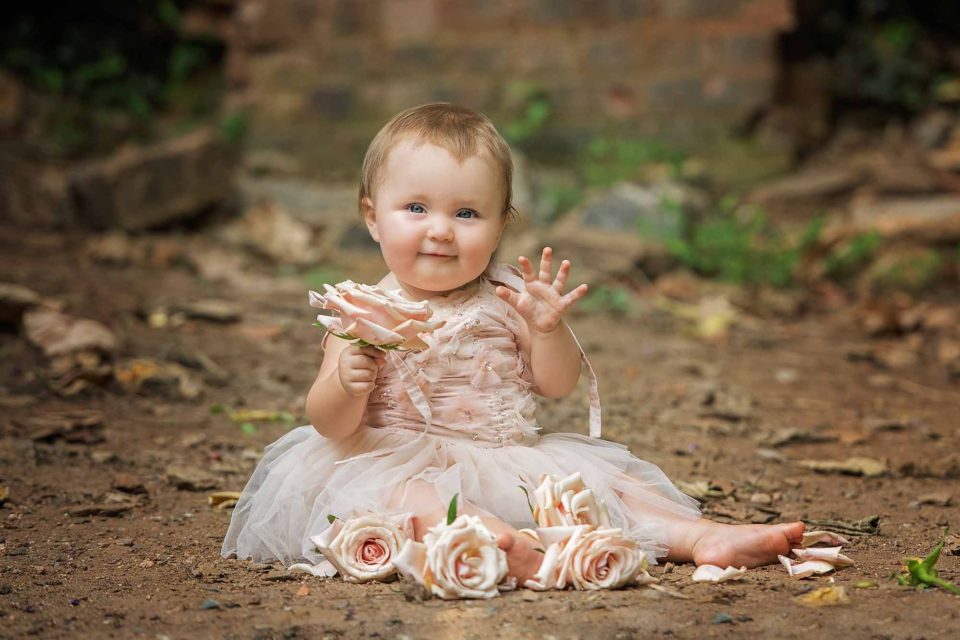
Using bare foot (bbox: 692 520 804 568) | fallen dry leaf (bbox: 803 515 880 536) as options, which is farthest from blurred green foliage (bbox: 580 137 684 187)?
bare foot (bbox: 692 520 804 568)

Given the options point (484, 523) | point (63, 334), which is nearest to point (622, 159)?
point (63, 334)

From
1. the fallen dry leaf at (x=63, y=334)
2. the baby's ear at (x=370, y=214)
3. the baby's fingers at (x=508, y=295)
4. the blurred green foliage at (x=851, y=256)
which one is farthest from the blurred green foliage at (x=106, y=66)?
the baby's fingers at (x=508, y=295)

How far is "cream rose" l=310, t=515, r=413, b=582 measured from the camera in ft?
7.27

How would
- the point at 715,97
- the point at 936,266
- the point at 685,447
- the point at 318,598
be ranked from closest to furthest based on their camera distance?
the point at 318,598 → the point at 685,447 → the point at 936,266 → the point at 715,97

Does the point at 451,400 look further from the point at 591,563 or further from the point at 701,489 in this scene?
the point at 701,489

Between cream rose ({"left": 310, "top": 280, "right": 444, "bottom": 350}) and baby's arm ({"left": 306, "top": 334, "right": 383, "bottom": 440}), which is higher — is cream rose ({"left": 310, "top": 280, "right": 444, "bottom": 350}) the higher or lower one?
the higher one

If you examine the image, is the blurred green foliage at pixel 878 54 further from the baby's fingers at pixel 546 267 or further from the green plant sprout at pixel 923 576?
the green plant sprout at pixel 923 576

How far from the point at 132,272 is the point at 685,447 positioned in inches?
133

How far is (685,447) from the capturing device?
346 cm

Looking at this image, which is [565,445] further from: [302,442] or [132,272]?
[132,272]

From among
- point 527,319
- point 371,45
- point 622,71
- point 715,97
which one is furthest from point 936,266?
point 527,319

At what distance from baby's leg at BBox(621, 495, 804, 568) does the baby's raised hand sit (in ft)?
1.85

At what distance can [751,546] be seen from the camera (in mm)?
2301

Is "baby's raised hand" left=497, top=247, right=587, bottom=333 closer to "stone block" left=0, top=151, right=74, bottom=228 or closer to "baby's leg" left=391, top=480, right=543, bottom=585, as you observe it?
"baby's leg" left=391, top=480, right=543, bottom=585
